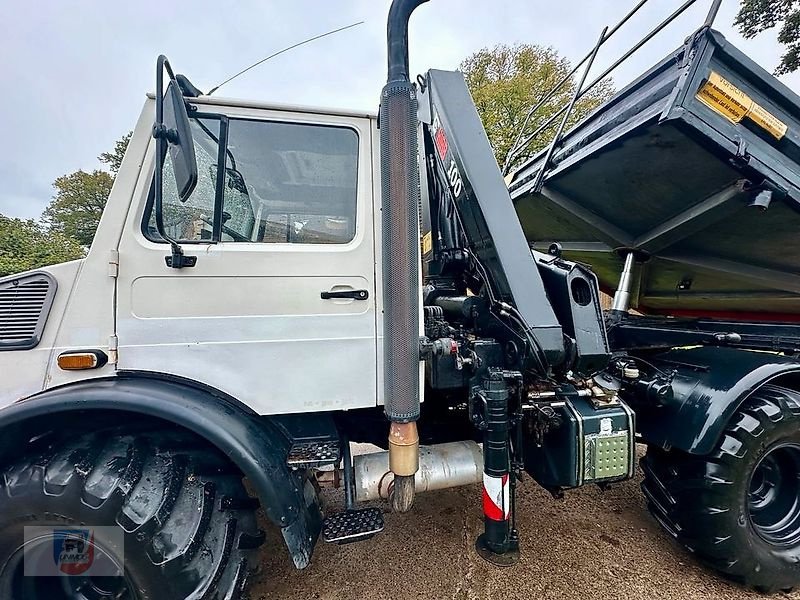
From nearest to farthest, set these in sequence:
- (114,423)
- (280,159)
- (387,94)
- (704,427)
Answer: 1. (387,94)
2. (114,423)
3. (280,159)
4. (704,427)

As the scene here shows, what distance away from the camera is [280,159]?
71.9 inches

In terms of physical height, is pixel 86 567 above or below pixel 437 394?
below

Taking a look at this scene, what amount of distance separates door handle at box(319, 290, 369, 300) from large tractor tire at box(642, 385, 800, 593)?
1969 mm

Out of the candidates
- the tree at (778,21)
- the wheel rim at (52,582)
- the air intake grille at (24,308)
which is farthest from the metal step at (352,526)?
the tree at (778,21)

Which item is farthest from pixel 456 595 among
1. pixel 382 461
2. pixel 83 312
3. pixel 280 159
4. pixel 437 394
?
pixel 280 159

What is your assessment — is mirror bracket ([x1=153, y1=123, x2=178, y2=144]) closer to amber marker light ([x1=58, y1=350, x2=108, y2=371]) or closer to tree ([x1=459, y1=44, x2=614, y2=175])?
amber marker light ([x1=58, y1=350, x2=108, y2=371])

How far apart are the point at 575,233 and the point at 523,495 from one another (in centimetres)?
209

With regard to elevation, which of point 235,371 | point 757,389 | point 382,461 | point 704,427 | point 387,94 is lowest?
point 382,461

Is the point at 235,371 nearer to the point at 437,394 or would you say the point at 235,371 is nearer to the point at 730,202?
the point at 437,394

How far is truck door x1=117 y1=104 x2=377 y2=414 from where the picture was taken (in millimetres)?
1675

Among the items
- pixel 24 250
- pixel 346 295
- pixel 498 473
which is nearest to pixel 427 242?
pixel 346 295

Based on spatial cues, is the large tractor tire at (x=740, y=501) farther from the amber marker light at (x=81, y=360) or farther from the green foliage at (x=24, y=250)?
the green foliage at (x=24, y=250)

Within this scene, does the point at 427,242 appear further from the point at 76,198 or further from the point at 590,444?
the point at 76,198

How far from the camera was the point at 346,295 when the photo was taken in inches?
70.7
